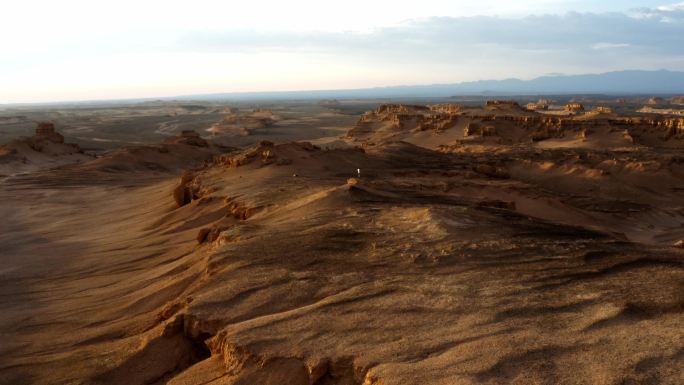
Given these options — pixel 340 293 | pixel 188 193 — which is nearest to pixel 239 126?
pixel 188 193

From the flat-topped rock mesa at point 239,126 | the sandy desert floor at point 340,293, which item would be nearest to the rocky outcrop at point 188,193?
the sandy desert floor at point 340,293

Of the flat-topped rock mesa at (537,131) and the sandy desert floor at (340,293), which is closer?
the sandy desert floor at (340,293)

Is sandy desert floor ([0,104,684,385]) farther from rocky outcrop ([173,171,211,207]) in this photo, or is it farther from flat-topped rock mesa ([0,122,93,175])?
flat-topped rock mesa ([0,122,93,175])

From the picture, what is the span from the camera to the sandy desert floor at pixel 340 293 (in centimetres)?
416

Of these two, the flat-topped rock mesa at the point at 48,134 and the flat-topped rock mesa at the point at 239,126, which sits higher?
the flat-topped rock mesa at the point at 48,134

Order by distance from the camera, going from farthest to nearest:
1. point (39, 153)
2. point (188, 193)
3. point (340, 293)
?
point (39, 153), point (188, 193), point (340, 293)

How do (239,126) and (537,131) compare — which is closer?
(537,131)

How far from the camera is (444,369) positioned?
3.92m

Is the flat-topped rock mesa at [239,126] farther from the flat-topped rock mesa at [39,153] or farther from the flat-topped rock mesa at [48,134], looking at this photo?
the flat-topped rock mesa at [39,153]

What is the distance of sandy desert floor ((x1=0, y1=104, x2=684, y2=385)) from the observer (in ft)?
13.7

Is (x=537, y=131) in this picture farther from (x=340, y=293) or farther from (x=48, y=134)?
(x=340, y=293)

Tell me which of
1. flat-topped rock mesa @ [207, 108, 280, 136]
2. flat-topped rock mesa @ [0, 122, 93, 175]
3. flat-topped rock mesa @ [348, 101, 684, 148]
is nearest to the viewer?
flat-topped rock mesa @ [0, 122, 93, 175]

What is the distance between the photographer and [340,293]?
18.0 ft

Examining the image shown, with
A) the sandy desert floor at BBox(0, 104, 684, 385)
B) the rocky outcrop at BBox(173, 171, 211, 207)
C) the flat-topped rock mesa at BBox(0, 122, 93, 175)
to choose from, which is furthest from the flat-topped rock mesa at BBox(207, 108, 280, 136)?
the sandy desert floor at BBox(0, 104, 684, 385)
